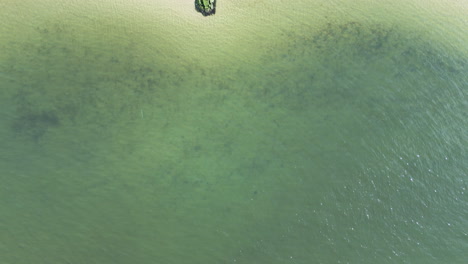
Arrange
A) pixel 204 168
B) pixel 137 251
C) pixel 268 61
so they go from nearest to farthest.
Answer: pixel 137 251 < pixel 204 168 < pixel 268 61

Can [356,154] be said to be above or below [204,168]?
above

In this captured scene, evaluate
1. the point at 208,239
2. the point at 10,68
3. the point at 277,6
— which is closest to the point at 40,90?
the point at 10,68

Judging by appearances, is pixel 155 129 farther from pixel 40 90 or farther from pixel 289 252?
pixel 289 252

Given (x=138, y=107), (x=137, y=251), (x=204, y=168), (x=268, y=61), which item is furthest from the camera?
(x=268, y=61)

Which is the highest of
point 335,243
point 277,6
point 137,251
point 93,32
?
point 277,6

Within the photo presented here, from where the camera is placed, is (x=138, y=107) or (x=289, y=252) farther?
(x=138, y=107)

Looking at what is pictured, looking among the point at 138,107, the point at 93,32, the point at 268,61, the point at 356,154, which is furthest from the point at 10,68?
the point at 356,154

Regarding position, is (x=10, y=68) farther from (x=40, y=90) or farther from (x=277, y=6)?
(x=277, y=6)
